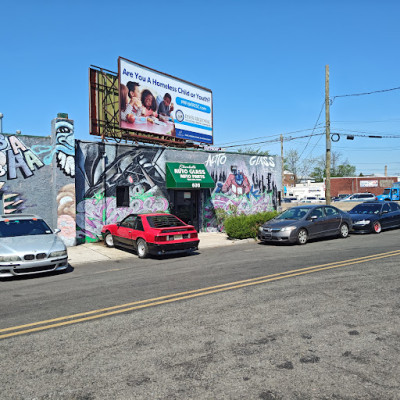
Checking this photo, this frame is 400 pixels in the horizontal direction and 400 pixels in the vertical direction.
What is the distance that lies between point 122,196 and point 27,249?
764 cm

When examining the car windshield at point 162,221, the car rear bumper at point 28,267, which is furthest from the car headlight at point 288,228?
the car rear bumper at point 28,267

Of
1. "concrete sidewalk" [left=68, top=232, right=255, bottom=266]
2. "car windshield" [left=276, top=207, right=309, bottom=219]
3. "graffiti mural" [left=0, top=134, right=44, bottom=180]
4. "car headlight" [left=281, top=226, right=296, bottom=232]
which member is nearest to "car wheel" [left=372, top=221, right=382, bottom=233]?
"car windshield" [left=276, top=207, right=309, bottom=219]

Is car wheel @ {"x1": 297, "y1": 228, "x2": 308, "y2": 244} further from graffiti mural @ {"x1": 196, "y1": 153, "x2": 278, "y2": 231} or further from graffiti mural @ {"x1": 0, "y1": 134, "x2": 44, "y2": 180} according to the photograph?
graffiti mural @ {"x1": 0, "y1": 134, "x2": 44, "y2": 180}

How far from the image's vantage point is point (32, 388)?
137 inches

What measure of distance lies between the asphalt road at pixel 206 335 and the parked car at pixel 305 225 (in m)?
4.88

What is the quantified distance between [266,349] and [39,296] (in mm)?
4815

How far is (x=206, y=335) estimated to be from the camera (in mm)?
4734

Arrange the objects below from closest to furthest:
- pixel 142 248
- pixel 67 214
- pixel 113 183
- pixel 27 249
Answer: pixel 27 249, pixel 142 248, pixel 67 214, pixel 113 183

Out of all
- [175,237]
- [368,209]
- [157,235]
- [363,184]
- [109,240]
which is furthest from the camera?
[363,184]

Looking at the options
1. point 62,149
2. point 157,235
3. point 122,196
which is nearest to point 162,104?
point 122,196

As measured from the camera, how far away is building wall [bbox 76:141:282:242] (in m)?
15.3

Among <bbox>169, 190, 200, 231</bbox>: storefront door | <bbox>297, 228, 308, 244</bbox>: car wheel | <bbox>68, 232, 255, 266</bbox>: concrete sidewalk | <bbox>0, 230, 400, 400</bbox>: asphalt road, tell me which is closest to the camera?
<bbox>0, 230, 400, 400</bbox>: asphalt road

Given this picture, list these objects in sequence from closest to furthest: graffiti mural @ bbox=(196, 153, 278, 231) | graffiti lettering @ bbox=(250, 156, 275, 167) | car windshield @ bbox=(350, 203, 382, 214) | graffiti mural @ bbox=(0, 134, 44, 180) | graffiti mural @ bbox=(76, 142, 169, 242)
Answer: graffiti mural @ bbox=(0, 134, 44, 180), graffiti mural @ bbox=(76, 142, 169, 242), car windshield @ bbox=(350, 203, 382, 214), graffiti mural @ bbox=(196, 153, 278, 231), graffiti lettering @ bbox=(250, 156, 275, 167)

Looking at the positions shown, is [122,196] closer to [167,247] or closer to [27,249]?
[167,247]
